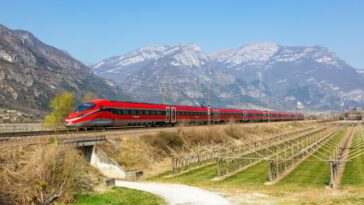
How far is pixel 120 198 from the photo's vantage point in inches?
1341

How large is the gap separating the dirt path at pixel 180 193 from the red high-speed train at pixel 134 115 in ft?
59.2

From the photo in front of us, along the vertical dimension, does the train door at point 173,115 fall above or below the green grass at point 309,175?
above

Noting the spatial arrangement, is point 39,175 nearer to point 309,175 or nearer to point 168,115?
point 309,175

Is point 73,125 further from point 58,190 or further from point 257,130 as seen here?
point 257,130

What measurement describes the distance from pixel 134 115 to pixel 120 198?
36671mm

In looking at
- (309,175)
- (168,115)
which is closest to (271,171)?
(309,175)

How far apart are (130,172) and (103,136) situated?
6265 mm

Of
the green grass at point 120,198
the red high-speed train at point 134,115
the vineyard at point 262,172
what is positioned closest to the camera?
the green grass at point 120,198

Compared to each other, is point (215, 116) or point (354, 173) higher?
point (215, 116)

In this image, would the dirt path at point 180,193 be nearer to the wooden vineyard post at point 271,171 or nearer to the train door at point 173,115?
the wooden vineyard post at point 271,171

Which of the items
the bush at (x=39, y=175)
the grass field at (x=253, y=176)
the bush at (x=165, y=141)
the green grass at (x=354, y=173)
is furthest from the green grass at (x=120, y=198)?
the bush at (x=165, y=141)

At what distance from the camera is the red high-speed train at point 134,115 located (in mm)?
59312

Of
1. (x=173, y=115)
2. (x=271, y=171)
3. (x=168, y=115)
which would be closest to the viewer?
(x=271, y=171)

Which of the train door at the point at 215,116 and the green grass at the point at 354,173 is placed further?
the train door at the point at 215,116
